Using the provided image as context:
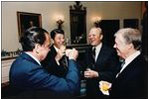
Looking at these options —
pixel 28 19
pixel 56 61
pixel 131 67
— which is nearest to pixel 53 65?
pixel 56 61

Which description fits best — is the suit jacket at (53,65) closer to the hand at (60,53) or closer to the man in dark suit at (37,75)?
the hand at (60,53)

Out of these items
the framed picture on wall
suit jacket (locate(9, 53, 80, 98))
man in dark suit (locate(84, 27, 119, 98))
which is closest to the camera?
suit jacket (locate(9, 53, 80, 98))

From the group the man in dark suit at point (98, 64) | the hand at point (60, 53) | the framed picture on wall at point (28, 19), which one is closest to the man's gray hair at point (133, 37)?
the man in dark suit at point (98, 64)

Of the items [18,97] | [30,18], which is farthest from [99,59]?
[30,18]

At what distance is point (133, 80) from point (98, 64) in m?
0.36

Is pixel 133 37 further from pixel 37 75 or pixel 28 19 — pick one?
pixel 28 19

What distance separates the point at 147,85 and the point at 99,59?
0.33 metres

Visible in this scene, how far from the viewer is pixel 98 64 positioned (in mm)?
1314

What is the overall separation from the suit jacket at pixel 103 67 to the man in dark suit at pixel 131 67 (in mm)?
179

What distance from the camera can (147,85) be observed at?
113 centimetres

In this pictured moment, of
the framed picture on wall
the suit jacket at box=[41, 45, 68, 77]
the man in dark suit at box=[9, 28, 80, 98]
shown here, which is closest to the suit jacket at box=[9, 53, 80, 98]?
the man in dark suit at box=[9, 28, 80, 98]

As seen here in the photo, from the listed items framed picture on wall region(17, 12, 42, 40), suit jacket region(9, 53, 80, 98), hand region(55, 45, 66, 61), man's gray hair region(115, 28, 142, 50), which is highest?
framed picture on wall region(17, 12, 42, 40)

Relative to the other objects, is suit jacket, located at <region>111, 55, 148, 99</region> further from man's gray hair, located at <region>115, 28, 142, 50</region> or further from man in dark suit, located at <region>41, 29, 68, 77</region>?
man in dark suit, located at <region>41, 29, 68, 77</region>

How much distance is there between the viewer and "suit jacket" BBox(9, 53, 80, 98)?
3.06 feet
